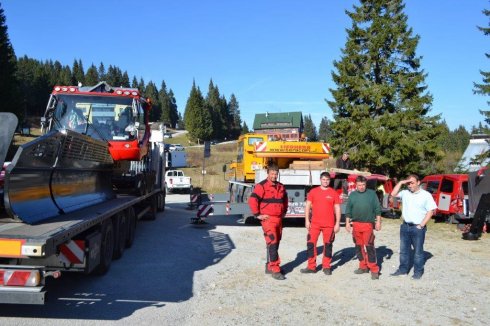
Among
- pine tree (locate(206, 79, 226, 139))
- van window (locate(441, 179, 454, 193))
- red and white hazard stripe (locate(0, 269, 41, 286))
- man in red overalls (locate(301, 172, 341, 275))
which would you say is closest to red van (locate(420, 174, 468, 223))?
van window (locate(441, 179, 454, 193))

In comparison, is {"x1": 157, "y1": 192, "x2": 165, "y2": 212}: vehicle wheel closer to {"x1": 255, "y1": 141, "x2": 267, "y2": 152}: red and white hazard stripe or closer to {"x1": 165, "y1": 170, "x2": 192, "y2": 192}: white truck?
{"x1": 255, "y1": 141, "x2": 267, "y2": 152}: red and white hazard stripe

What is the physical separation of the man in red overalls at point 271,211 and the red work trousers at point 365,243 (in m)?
1.48

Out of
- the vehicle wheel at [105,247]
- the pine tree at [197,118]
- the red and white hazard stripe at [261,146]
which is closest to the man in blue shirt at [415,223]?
the vehicle wheel at [105,247]

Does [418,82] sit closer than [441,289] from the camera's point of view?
No

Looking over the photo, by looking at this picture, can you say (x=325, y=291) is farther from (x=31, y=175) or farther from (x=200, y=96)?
(x=200, y=96)

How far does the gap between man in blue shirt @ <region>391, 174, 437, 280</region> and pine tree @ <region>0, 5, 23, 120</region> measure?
45816 mm

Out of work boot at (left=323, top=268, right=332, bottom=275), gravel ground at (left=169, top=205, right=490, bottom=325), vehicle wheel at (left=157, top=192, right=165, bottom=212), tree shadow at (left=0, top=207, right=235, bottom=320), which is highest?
vehicle wheel at (left=157, top=192, right=165, bottom=212)

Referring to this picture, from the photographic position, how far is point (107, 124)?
1095cm

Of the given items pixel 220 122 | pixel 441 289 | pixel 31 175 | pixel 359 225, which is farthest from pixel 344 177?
pixel 220 122

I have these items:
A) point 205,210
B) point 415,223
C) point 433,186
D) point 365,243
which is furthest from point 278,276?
point 433,186

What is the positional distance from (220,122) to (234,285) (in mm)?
118270

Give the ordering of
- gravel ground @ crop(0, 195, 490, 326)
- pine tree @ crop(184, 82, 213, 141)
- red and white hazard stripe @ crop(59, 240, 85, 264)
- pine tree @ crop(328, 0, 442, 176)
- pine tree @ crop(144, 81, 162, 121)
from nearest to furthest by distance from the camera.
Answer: gravel ground @ crop(0, 195, 490, 326) < red and white hazard stripe @ crop(59, 240, 85, 264) < pine tree @ crop(328, 0, 442, 176) < pine tree @ crop(184, 82, 213, 141) < pine tree @ crop(144, 81, 162, 121)

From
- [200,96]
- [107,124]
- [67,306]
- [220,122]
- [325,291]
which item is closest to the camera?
[67,306]

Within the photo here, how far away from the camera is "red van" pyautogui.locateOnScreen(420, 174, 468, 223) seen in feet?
52.7
